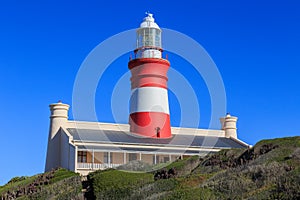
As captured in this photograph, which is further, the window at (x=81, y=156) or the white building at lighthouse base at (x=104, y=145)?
the window at (x=81, y=156)

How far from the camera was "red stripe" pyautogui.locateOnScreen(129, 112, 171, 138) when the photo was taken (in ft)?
124

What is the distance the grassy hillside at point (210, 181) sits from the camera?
1370 centimetres

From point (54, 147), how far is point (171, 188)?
75.1 feet

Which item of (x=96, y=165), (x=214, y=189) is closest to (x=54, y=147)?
(x=96, y=165)

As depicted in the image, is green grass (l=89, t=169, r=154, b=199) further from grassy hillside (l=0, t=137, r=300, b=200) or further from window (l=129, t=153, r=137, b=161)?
window (l=129, t=153, r=137, b=161)

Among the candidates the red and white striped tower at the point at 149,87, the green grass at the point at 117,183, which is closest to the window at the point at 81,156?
the red and white striped tower at the point at 149,87

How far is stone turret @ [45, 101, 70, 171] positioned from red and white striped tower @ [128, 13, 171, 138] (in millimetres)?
5204

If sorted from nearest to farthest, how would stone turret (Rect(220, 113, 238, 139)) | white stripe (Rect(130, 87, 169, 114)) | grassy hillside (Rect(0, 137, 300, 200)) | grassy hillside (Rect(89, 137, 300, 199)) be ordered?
grassy hillside (Rect(89, 137, 300, 199)), grassy hillside (Rect(0, 137, 300, 200)), white stripe (Rect(130, 87, 169, 114)), stone turret (Rect(220, 113, 238, 139))

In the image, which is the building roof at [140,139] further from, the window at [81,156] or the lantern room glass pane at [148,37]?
the lantern room glass pane at [148,37]

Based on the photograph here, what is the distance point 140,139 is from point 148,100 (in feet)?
9.96

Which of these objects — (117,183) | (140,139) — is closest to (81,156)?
(140,139)

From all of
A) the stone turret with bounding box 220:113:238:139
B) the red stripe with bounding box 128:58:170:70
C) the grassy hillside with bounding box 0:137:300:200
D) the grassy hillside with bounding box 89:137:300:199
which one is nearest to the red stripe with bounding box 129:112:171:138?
the red stripe with bounding box 128:58:170:70

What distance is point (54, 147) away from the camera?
38.0 m

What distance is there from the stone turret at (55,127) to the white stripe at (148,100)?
5255 millimetres
